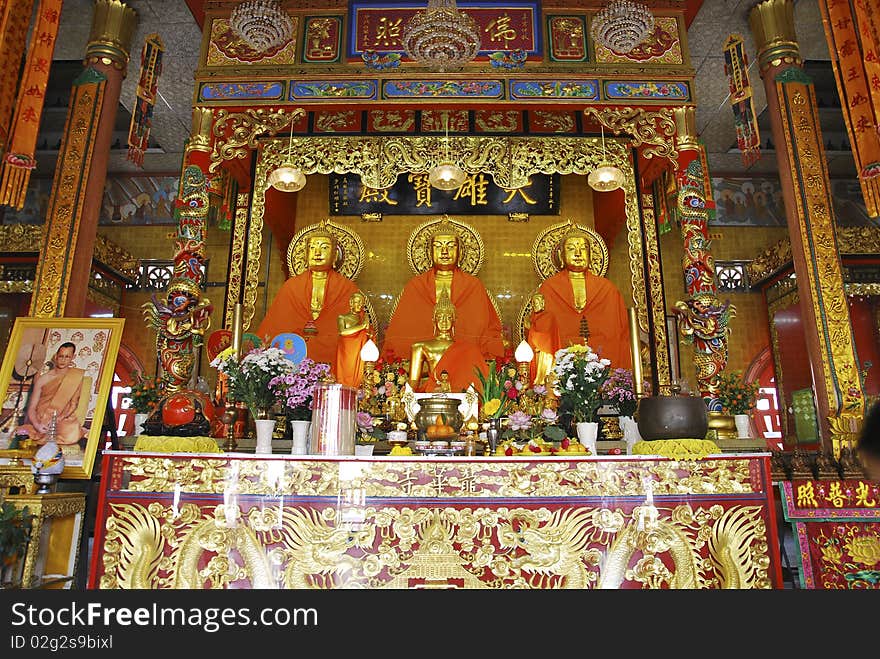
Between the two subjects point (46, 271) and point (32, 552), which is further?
point (46, 271)

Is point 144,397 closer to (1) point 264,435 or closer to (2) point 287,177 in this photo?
(1) point 264,435

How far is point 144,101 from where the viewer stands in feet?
15.9

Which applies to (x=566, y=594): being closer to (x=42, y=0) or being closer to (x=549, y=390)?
(x=549, y=390)

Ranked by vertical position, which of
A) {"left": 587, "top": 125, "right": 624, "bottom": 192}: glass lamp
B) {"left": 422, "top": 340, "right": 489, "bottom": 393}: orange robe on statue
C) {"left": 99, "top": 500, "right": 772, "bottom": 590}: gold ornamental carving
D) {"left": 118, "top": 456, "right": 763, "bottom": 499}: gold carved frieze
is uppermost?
{"left": 587, "top": 125, "right": 624, "bottom": 192}: glass lamp

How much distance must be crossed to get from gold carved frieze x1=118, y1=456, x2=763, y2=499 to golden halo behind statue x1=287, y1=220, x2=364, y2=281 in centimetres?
394

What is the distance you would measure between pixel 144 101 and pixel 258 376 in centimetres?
282

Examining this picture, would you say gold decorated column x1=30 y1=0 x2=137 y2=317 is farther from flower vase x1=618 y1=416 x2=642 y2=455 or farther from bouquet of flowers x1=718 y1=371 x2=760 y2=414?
bouquet of flowers x1=718 y1=371 x2=760 y2=414

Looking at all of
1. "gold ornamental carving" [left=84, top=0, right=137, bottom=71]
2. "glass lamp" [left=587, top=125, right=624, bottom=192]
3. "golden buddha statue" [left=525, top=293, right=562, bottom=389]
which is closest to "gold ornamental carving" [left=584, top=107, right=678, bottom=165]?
"glass lamp" [left=587, top=125, right=624, bottom=192]

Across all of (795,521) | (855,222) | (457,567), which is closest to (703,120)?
(855,222)

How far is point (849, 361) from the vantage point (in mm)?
4238

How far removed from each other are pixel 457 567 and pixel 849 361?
10.6 feet

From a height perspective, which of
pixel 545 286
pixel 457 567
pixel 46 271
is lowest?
pixel 457 567

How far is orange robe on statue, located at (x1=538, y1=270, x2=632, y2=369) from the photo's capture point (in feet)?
18.9

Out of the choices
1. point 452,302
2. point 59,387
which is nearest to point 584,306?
point 452,302
